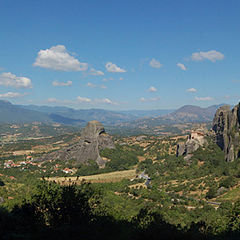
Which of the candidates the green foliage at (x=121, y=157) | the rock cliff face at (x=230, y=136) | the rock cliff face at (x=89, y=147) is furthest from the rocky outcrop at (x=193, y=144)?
the rock cliff face at (x=89, y=147)

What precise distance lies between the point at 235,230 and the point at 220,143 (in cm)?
6394

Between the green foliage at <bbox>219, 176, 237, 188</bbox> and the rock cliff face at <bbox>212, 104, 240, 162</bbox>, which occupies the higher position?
the rock cliff face at <bbox>212, 104, 240, 162</bbox>

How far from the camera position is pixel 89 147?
387 feet

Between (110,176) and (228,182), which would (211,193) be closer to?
(228,182)

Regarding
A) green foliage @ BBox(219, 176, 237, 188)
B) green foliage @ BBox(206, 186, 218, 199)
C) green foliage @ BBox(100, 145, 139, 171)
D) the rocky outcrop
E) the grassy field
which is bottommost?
the grassy field

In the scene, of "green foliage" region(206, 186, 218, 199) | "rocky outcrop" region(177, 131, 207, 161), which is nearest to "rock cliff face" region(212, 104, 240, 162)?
"rocky outcrop" region(177, 131, 207, 161)

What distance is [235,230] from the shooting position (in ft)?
86.1

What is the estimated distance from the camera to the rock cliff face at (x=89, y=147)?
11462 cm

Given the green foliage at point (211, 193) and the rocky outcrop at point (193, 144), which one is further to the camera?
the rocky outcrop at point (193, 144)

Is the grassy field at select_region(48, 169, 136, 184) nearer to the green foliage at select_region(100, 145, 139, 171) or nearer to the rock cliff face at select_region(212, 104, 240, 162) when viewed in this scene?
the green foliage at select_region(100, 145, 139, 171)

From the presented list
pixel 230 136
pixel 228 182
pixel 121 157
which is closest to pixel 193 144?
pixel 230 136

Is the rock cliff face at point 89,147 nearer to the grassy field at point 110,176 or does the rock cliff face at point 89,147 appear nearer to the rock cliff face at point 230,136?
the grassy field at point 110,176

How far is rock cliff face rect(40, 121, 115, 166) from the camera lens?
11462cm

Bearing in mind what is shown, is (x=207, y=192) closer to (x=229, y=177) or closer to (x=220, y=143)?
(x=229, y=177)
